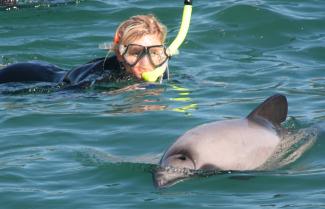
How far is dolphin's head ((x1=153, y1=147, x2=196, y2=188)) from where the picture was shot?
626 cm

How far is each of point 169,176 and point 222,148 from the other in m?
0.44

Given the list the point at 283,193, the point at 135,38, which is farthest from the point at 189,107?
the point at 283,193

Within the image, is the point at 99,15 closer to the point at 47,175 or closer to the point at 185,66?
the point at 185,66


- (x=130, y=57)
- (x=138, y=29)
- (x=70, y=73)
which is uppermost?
(x=138, y=29)

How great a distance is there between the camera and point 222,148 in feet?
21.2

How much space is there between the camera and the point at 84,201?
6.34 metres

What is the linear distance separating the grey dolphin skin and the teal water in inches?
3.5

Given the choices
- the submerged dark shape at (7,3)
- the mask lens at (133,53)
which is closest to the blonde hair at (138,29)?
the mask lens at (133,53)

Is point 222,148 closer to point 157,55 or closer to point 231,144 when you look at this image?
point 231,144

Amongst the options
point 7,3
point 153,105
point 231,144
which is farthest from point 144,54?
point 7,3

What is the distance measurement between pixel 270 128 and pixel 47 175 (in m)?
1.60

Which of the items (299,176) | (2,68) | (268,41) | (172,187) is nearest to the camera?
(172,187)

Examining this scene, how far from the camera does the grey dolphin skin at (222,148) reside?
6320mm

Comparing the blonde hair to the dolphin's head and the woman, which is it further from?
the dolphin's head
